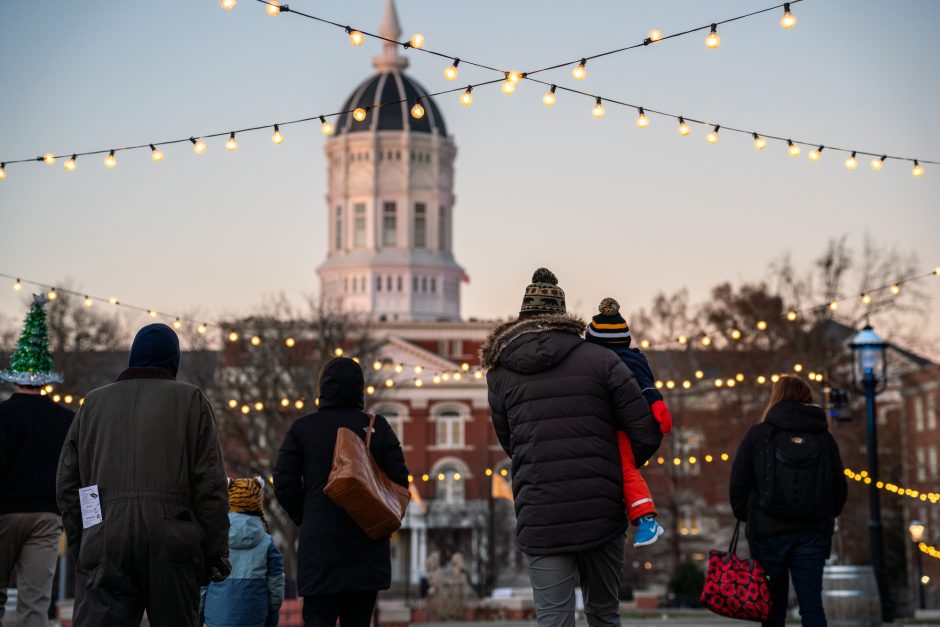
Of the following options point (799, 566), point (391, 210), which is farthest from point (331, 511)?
point (391, 210)

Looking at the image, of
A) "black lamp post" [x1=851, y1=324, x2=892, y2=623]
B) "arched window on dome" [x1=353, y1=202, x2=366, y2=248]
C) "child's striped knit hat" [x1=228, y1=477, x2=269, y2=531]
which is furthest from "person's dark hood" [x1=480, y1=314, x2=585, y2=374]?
"arched window on dome" [x1=353, y1=202, x2=366, y2=248]

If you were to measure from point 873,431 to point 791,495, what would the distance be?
33.0 ft

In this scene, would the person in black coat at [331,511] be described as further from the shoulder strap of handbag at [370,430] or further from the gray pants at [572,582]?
the gray pants at [572,582]

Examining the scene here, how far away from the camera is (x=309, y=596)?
840cm

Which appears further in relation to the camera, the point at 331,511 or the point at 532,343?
the point at 331,511

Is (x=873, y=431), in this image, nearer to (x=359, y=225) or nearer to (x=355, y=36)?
(x=355, y=36)

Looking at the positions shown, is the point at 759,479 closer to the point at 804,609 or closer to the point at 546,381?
the point at 804,609

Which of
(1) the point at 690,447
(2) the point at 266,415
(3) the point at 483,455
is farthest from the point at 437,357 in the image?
(2) the point at 266,415

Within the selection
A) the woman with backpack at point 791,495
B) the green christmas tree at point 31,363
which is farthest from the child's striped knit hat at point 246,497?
the woman with backpack at point 791,495

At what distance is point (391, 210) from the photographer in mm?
102750

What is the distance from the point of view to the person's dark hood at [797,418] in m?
10.3

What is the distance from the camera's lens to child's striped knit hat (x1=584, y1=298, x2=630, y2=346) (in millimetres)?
8539

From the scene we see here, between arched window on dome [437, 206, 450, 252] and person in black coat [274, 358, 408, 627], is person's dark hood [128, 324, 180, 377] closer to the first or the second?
person in black coat [274, 358, 408, 627]

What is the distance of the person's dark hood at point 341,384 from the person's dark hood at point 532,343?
919mm
